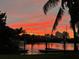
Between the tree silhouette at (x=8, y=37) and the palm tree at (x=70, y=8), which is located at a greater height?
the palm tree at (x=70, y=8)

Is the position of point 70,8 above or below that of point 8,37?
above

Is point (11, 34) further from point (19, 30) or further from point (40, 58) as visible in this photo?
point (40, 58)

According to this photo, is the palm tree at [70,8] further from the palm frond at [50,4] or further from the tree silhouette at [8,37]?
the tree silhouette at [8,37]

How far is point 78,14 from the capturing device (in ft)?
85.6

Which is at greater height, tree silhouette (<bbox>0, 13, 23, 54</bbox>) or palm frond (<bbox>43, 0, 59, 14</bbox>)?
palm frond (<bbox>43, 0, 59, 14</bbox>)

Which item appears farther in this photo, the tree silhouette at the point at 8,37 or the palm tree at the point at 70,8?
the tree silhouette at the point at 8,37

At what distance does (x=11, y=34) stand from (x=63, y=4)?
7.00 meters

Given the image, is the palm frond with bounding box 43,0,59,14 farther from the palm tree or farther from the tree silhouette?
the tree silhouette

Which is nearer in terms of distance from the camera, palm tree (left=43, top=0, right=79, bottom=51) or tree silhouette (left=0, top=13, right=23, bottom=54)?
palm tree (left=43, top=0, right=79, bottom=51)

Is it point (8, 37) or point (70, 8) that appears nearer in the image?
point (70, 8)

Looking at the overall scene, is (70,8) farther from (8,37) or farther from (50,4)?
(8,37)

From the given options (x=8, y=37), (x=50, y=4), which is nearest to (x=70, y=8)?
(x=50, y=4)

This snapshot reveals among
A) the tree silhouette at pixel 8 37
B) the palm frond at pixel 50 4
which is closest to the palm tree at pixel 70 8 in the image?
the palm frond at pixel 50 4

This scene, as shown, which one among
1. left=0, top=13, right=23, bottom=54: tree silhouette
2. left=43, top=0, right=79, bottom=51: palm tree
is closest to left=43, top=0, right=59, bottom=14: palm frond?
left=43, top=0, right=79, bottom=51: palm tree
